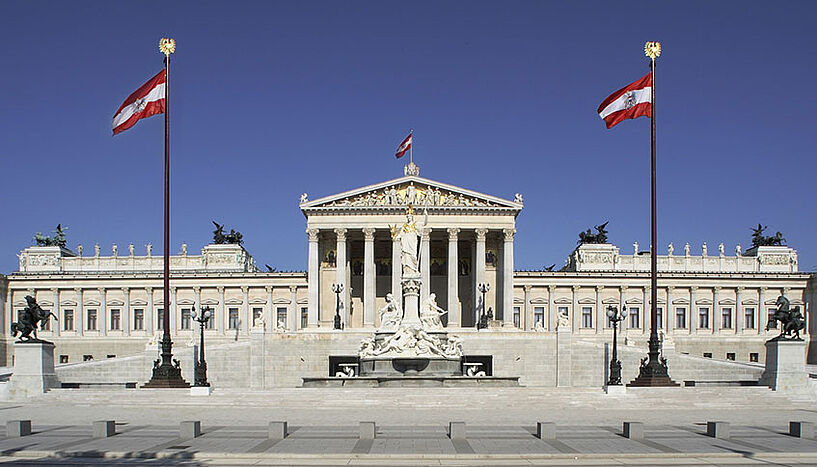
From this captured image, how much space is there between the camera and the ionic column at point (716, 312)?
8650 centimetres

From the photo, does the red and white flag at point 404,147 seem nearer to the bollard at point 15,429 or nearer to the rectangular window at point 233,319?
the rectangular window at point 233,319

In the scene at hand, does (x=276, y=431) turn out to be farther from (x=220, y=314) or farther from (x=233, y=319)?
(x=233, y=319)

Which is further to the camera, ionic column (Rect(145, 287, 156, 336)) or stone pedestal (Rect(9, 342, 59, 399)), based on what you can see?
ionic column (Rect(145, 287, 156, 336))

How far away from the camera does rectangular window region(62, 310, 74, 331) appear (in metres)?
87.1

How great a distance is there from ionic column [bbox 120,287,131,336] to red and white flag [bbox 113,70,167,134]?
169ft

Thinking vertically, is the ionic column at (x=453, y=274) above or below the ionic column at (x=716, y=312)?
above

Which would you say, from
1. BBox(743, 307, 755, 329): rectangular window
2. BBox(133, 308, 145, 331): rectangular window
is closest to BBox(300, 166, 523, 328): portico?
BBox(133, 308, 145, 331): rectangular window

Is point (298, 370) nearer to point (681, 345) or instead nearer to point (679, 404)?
point (679, 404)

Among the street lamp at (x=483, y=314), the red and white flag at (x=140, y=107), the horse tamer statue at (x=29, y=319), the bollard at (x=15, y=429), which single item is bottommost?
the street lamp at (x=483, y=314)

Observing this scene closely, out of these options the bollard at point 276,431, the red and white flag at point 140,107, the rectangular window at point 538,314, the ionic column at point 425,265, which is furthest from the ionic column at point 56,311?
the bollard at point 276,431

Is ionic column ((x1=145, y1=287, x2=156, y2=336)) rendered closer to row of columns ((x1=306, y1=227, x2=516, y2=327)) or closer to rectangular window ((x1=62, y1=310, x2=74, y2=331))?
rectangular window ((x1=62, y1=310, x2=74, y2=331))

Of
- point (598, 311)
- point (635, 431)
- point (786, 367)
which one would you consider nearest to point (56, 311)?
point (598, 311)

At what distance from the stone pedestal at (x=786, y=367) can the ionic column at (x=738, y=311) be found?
5140 centimetres

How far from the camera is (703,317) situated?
286 ft
